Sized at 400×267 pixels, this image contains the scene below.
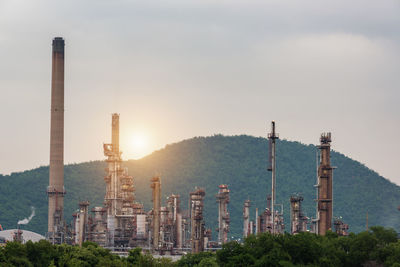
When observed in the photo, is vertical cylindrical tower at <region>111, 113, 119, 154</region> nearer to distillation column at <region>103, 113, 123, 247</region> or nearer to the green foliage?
distillation column at <region>103, 113, 123, 247</region>

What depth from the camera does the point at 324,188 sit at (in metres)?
101

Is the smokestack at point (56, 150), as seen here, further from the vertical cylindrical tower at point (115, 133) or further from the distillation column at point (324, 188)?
the distillation column at point (324, 188)

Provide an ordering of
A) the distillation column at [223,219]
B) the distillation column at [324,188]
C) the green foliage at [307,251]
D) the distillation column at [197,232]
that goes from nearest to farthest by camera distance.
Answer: the green foliage at [307,251] < the distillation column at [324,188] < the distillation column at [197,232] < the distillation column at [223,219]

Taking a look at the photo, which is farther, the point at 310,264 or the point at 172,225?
the point at 172,225

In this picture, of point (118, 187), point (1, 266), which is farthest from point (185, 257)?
point (118, 187)

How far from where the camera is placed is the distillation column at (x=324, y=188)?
10050 cm

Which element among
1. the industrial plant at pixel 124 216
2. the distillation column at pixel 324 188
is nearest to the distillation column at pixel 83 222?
the industrial plant at pixel 124 216

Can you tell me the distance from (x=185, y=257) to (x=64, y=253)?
16271 mm

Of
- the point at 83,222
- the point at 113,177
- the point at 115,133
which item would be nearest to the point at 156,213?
the point at 83,222

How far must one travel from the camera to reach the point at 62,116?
138750mm

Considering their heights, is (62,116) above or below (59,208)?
above

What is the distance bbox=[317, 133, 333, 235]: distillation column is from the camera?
10050cm

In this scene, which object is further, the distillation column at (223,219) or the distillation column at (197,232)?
the distillation column at (223,219)

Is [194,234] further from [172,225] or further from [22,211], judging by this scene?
[22,211]
